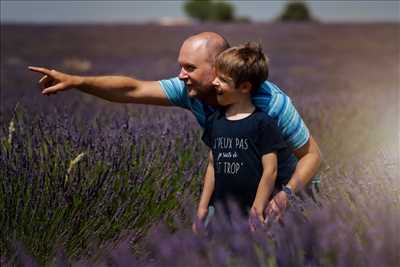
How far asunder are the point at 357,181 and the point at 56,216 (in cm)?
89

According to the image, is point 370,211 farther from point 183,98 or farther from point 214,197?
point 183,98

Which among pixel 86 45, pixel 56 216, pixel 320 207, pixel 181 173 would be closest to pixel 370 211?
pixel 320 207

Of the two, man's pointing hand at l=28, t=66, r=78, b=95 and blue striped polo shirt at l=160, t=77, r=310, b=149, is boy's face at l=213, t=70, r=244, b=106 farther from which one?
man's pointing hand at l=28, t=66, r=78, b=95

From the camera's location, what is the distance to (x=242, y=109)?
8.70 ft

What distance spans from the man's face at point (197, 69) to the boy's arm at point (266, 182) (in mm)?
301

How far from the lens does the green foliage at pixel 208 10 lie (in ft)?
112

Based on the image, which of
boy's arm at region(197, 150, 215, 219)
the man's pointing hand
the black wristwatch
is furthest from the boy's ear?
the man's pointing hand

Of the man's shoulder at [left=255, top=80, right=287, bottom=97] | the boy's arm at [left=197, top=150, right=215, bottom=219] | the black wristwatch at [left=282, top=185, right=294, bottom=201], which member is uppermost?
the man's shoulder at [left=255, top=80, right=287, bottom=97]

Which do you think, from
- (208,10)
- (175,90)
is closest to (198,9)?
(208,10)

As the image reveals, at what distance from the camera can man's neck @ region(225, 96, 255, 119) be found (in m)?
2.64

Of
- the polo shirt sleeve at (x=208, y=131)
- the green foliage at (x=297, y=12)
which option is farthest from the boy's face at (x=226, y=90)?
the green foliage at (x=297, y=12)

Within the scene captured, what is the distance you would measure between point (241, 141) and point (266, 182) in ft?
0.48

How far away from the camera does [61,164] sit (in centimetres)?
283

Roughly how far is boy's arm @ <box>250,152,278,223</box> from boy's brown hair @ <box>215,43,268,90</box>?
23 centimetres
